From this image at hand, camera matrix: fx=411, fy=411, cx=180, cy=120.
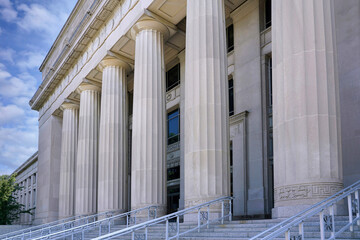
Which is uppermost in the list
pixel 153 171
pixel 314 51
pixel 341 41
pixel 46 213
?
pixel 341 41

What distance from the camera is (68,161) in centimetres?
3189

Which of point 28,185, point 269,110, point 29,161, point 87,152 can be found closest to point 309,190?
point 269,110

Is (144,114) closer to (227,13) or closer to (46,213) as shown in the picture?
(227,13)

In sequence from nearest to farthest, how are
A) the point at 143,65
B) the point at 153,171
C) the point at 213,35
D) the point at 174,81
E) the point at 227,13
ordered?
the point at 213,35
the point at 153,171
the point at 143,65
the point at 227,13
the point at 174,81

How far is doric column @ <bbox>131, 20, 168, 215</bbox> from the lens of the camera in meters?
18.5

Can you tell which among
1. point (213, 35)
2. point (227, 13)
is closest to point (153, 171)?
point (213, 35)

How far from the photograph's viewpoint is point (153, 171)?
18656 mm

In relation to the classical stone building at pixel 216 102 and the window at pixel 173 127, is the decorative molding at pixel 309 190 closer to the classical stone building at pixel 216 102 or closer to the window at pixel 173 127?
the classical stone building at pixel 216 102

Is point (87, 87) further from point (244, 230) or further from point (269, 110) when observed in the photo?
point (244, 230)

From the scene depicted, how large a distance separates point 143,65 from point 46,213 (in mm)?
21265

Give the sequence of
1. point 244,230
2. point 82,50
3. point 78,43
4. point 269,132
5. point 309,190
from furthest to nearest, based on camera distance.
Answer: point 82,50 → point 78,43 → point 269,132 → point 244,230 → point 309,190

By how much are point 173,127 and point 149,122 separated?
29.3 ft

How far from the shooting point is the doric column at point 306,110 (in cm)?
1039

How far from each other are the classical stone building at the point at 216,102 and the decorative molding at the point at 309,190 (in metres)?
0.03
